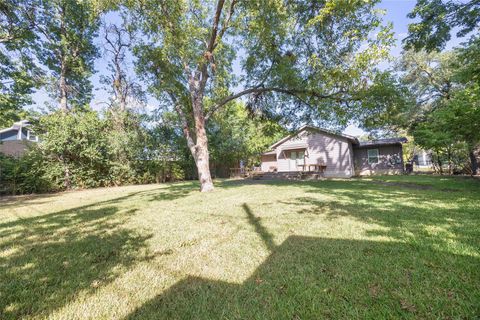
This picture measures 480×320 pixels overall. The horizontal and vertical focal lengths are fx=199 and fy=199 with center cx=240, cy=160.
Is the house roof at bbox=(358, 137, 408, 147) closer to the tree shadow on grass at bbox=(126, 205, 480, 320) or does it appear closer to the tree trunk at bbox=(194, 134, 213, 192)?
the tree trunk at bbox=(194, 134, 213, 192)

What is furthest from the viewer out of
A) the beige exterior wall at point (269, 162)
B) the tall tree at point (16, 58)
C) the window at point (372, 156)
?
the beige exterior wall at point (269, 162)

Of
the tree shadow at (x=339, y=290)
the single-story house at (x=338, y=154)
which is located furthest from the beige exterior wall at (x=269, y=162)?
the tree shadow at (x=339, y=290)

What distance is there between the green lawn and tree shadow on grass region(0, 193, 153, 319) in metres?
0.01

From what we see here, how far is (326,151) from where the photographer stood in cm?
1792

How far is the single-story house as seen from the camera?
17.1 meters

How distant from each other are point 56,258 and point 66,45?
17.6 meters

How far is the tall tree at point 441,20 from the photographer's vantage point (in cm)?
852

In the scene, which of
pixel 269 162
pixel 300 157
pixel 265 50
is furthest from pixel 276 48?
pixel 269 162

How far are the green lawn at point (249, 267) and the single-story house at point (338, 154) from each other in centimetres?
1340

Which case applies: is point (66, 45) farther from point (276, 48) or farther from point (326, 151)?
point (326, 151)

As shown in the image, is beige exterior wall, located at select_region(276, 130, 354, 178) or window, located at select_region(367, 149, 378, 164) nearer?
beige exterior wall, located at select_region(276, 130, 354, 178)

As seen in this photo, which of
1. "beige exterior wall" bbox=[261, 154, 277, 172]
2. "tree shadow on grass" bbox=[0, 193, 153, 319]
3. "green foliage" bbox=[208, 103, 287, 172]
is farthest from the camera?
"beige exterior wall" bbox=[261, 154, 277, 172]

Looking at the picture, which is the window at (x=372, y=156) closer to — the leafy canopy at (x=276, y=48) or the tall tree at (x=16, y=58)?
the leafy canopy at (x=276, y=48)

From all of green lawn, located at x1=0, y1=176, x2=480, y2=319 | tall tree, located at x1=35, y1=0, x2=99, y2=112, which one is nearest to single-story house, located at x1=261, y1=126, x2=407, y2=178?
green lawn, located at x1=0, y1=176, x2=480, y2=319
